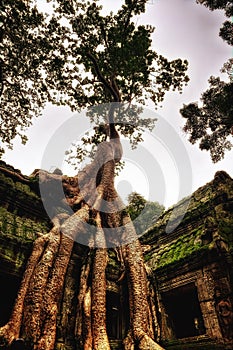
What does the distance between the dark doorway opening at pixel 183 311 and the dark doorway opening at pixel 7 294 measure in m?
3.91

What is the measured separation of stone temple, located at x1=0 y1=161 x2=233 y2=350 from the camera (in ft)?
16.9

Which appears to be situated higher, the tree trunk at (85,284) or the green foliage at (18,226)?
the green foliage at (18,226)

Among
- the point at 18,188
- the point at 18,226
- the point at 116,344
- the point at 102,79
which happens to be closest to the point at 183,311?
the point at 116,344

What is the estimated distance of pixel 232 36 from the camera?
36.2ft

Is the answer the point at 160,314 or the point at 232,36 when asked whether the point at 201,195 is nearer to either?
the point at 160,314

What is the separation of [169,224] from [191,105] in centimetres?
717

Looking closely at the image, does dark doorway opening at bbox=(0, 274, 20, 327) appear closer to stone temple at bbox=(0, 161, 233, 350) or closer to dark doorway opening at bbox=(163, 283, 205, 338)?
stone temple at bbox=(0, 161, 233, 350)

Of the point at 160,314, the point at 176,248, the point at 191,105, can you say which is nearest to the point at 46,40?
the point at 191,105

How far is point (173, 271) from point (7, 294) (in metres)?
4.09

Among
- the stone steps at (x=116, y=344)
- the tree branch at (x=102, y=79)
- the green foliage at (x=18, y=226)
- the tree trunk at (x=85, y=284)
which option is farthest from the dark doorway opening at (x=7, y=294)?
the tree branch at (x=102, y=79)

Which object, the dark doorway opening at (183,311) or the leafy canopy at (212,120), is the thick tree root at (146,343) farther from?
the leafy canopy at (212,120)

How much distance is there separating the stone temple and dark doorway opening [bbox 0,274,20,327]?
2cm

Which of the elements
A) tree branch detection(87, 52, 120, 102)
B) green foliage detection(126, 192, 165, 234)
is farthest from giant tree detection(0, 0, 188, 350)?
green foliage detection(126, 192, 165, 234)

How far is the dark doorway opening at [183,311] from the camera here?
6.60 m
